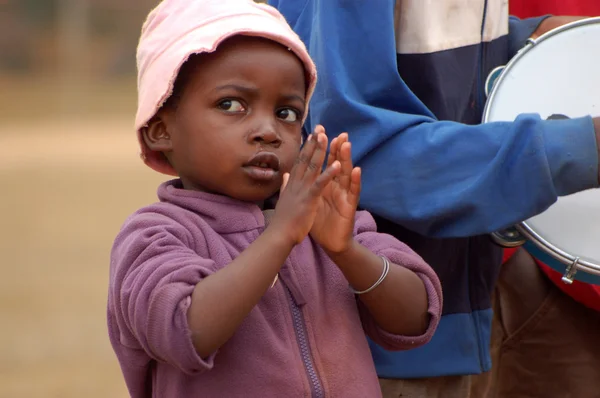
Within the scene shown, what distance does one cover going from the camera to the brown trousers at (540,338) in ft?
10.0

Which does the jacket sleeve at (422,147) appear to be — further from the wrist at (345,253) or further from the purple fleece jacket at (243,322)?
the wrist at (345,253)

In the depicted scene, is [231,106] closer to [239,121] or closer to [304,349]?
[239,121]

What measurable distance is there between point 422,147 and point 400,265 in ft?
0.94

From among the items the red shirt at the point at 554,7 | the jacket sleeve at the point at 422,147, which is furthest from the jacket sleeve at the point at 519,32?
the jacket sleeve at the point at 422,147

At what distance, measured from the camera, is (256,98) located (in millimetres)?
2197

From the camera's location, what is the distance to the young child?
200 centimetres

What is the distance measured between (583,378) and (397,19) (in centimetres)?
120

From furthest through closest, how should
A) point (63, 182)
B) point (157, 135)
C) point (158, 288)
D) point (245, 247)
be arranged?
point (63, 182)
point (157, 135)
point (245, 247)
point (158, 288)

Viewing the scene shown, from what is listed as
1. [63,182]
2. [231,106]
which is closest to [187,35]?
[231,106]

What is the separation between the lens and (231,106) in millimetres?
2193

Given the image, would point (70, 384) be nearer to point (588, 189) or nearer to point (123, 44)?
point (588, 189)

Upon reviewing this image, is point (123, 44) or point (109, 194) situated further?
point (123, 44)

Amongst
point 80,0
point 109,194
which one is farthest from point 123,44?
point 109,194

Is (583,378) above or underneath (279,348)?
underneath
